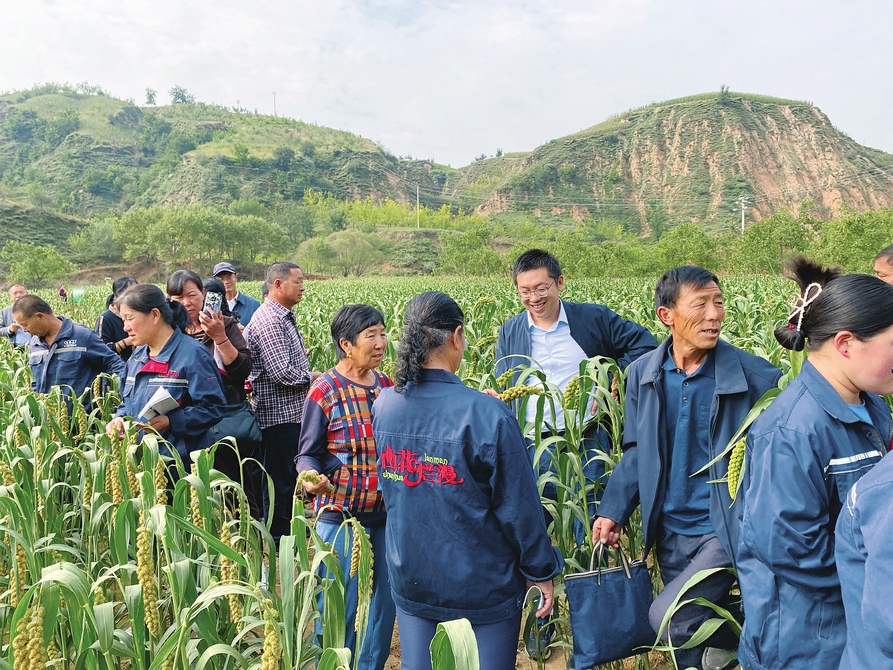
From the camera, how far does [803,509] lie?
1349 millimetres

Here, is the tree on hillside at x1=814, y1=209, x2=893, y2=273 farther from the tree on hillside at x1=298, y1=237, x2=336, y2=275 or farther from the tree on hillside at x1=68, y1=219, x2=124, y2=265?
the tree on hillside at x1=68, y1=219, x2=124, y2=265

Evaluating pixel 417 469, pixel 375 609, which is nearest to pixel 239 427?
pixel 375 609

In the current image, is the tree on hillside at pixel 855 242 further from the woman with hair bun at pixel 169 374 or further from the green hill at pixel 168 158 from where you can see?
the green hill at pixel 168 158

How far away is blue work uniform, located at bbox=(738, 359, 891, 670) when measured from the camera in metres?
1.36

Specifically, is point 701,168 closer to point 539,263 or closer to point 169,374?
point 539,263

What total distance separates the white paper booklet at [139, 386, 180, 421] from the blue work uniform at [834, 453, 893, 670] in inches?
101

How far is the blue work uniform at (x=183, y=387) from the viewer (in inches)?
113

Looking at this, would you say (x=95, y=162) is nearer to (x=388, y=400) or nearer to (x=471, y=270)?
(x=471, y=270)

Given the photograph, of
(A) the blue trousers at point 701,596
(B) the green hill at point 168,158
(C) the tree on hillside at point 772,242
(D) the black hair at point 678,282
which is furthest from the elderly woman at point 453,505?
(B) the green hill at point 168,158

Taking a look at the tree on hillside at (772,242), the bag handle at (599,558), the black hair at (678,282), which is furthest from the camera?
the tree on hillside at (772,242)

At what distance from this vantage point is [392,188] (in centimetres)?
10838

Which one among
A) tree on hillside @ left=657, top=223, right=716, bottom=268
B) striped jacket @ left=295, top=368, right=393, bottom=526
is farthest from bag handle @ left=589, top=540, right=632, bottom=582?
tree on hillside @ left=657, top=223, right=716, bottom=268

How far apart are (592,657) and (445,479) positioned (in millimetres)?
851

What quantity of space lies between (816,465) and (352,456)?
161 cm
